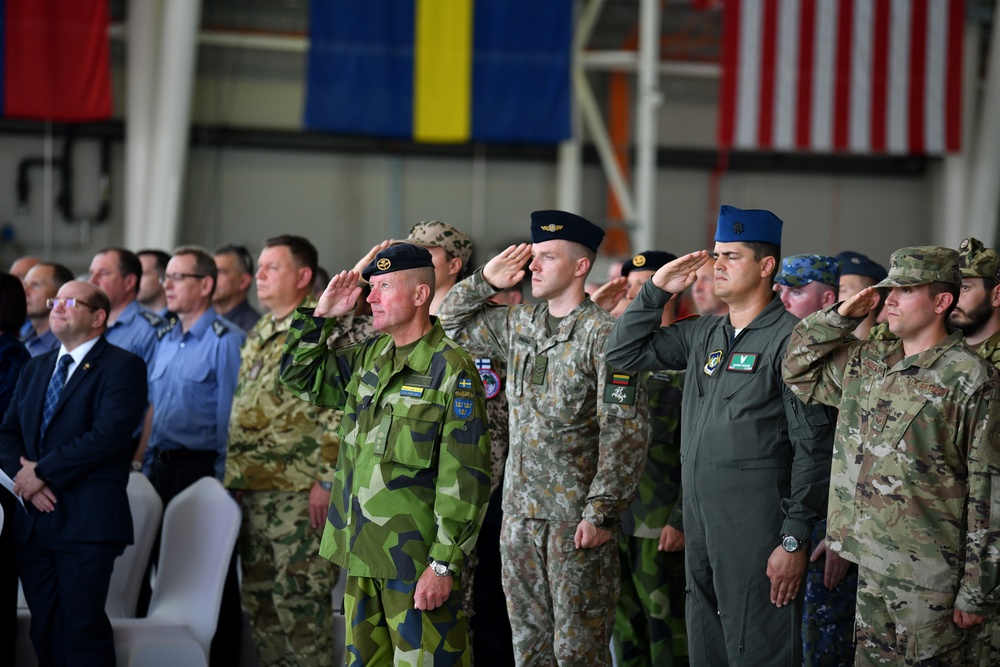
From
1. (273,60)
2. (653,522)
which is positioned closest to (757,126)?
(273,60)

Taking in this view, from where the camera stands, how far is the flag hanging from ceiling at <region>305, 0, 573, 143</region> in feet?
35.6

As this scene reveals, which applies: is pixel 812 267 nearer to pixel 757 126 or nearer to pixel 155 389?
pixel 155 389

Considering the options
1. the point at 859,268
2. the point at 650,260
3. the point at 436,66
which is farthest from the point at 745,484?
the point at 436,66

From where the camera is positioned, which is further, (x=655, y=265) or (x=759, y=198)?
(x=759, y=198)

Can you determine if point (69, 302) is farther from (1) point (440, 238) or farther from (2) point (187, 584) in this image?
(1) point (440, 238)

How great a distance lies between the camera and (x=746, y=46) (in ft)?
36.2

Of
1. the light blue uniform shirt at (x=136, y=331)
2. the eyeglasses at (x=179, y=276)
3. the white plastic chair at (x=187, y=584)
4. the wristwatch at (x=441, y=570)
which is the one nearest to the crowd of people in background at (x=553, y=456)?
the wristwatch at (x=441, y=570)

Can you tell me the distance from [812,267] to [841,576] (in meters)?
1.17

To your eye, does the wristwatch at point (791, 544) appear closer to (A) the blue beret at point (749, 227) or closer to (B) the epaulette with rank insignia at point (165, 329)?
(A) the blue beret at point (749, 227)

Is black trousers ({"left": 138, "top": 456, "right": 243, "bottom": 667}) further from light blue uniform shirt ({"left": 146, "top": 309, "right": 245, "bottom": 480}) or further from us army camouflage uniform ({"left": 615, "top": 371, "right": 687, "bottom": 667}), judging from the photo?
us army camouflage uniform ({"left": 615, "top": 371, "right": 687, "bottom": 667})

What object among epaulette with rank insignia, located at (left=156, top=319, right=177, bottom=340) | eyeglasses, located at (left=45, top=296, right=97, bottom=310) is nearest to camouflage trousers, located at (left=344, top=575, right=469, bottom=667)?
eyeglasses, located at (left=45, top=296, right=97, bottom=310)

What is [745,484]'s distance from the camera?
10.7 feet

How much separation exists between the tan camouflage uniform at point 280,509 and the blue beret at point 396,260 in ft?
3.30

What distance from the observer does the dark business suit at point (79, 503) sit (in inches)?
159
